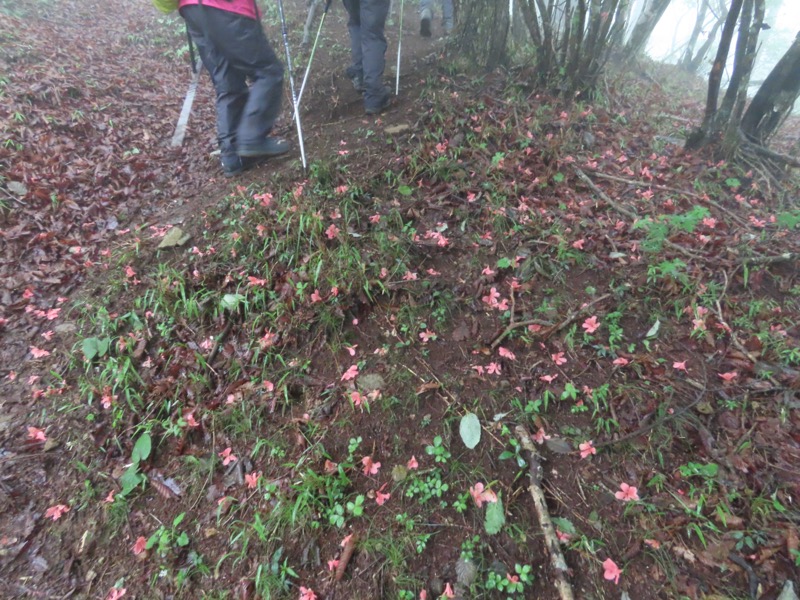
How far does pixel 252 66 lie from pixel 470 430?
4131 millimetres

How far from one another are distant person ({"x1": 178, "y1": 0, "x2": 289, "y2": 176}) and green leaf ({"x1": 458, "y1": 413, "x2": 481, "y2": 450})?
375 cm

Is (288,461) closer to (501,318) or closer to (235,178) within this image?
(501,318)

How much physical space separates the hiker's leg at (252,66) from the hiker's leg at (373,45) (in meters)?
1.32

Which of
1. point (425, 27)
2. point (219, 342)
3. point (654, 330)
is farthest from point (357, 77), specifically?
point (654, 330)

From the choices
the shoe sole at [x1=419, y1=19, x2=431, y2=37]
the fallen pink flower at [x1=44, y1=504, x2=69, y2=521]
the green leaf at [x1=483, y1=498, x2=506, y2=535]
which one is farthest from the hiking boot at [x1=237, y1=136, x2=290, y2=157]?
the shoe sole at [x1=419, y1=19, x2=431, y2=37]

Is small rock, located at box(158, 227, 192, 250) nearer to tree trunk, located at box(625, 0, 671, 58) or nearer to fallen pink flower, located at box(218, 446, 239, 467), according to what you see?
fallen pink flower, located at box(218, 446, 239, 467)

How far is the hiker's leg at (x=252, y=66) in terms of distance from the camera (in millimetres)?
4113

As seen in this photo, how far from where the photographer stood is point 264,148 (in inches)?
188

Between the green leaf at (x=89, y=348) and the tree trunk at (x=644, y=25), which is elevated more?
the tree trunk at (x=644, y=25)

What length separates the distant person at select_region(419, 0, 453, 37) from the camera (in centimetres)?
890

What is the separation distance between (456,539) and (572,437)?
917 millimetres

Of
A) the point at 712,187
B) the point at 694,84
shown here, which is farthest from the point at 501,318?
the point at 694,84

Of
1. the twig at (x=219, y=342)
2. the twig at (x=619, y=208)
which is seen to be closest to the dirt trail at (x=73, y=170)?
the twig at (x=219, y=342)

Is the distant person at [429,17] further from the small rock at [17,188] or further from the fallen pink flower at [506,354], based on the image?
the fallen pink flower at [506,354]
